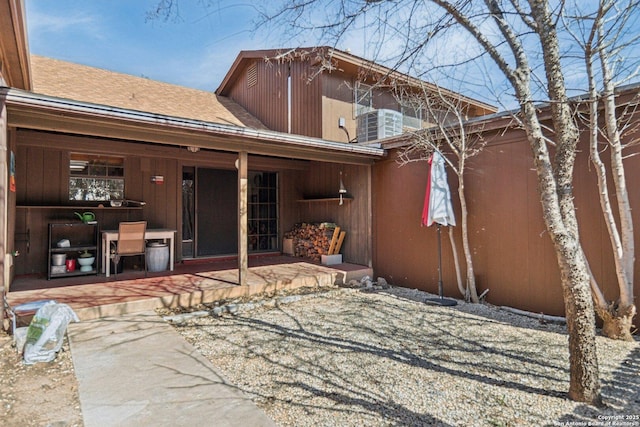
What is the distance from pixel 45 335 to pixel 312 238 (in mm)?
5279

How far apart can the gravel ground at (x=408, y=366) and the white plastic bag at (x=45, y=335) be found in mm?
1095

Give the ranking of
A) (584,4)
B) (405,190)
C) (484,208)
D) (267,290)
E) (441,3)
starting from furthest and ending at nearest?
(405,190)
(267,290)
(484,208)
(584,4)
(441,3)

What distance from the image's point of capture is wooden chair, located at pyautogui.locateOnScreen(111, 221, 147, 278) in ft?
17.9

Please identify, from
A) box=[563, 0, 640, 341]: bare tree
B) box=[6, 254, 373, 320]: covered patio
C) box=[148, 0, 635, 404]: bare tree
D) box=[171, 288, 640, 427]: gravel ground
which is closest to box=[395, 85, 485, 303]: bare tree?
box=[171, 288, 640, 427]: gravel ground

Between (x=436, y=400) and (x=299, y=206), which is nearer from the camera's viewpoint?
(x=436, y=400)

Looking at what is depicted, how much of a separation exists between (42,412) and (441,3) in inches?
156

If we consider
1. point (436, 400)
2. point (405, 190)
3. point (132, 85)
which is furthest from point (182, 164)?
point (436, 400)

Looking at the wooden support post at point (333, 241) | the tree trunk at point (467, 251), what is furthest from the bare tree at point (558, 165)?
the wooden support post at point (333, 241)

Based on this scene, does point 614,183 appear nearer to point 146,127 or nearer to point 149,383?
point 149,383

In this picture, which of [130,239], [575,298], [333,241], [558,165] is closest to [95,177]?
[130,239]

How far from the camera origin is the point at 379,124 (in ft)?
25.3

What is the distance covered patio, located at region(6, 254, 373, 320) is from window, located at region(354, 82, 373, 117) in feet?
12.5

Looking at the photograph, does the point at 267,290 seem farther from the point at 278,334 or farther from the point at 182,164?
the point at 182,164

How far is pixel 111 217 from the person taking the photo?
6.43m
